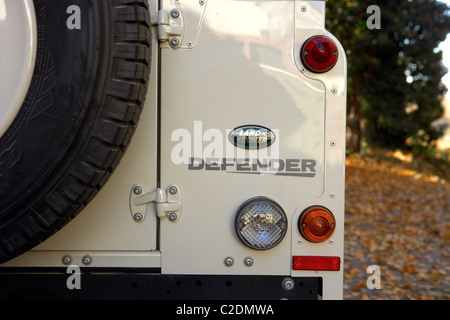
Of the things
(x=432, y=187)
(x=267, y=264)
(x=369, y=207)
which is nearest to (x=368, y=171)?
(x=432, y=187)

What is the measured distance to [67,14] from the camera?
1.90 metres

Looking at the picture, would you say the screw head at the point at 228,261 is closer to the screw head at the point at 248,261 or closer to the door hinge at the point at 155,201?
the screw head at the point at 248,261

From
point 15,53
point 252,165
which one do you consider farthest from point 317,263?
point 15,53

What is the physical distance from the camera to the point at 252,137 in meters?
2.18

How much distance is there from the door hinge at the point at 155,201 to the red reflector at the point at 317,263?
59 centimetres

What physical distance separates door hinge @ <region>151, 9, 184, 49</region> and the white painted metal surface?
510 millimetres

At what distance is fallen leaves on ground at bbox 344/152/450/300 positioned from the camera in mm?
5613

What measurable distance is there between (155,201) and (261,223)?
478 millimetres

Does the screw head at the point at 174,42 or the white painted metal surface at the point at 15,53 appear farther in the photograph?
the screw head at the point at 174,42

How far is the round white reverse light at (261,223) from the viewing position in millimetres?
2182

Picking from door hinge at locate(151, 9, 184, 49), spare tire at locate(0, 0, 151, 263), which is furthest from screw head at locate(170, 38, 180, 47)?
spare tire at locate(0, 0, 151, 263)

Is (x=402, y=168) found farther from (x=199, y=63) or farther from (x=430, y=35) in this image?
(x=199, y=63)

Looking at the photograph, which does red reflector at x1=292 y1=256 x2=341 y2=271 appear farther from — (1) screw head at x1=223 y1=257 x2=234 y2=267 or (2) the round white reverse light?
(1) screw head at x1=223 y1=257 x2=234 y2=267

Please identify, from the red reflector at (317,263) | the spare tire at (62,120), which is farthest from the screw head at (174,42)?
the red reflector at (317,263)
